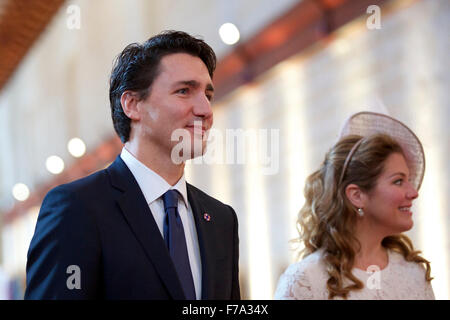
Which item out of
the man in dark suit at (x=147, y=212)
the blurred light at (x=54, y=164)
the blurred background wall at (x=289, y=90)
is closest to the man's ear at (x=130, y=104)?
the man in dark suit at (x=147, y=212)

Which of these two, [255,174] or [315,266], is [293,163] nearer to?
[255,174]

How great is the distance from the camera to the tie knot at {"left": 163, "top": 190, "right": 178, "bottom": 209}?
1.92 m

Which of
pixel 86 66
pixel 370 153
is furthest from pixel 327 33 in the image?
pixel 86 66

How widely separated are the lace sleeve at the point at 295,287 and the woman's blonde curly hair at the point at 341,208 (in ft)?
0.39

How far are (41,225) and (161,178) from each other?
382mm

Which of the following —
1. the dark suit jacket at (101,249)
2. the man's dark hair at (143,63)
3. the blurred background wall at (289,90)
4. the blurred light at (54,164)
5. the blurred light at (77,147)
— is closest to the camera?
the dark suit jacket at (101,249)

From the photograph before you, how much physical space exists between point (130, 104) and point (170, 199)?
343 millimetres

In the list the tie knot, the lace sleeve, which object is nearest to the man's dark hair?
the tie knot

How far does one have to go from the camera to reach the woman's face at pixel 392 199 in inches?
123

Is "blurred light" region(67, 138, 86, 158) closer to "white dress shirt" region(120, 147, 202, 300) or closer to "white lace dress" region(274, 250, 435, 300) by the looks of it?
"white lace dress" region(274, 250, 435, 300)

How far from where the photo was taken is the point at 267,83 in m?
7.10

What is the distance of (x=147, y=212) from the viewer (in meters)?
1.87

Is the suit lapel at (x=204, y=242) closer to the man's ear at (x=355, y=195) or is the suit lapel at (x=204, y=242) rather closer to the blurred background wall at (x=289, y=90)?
the blurred background wall at (x=289, y=90)
